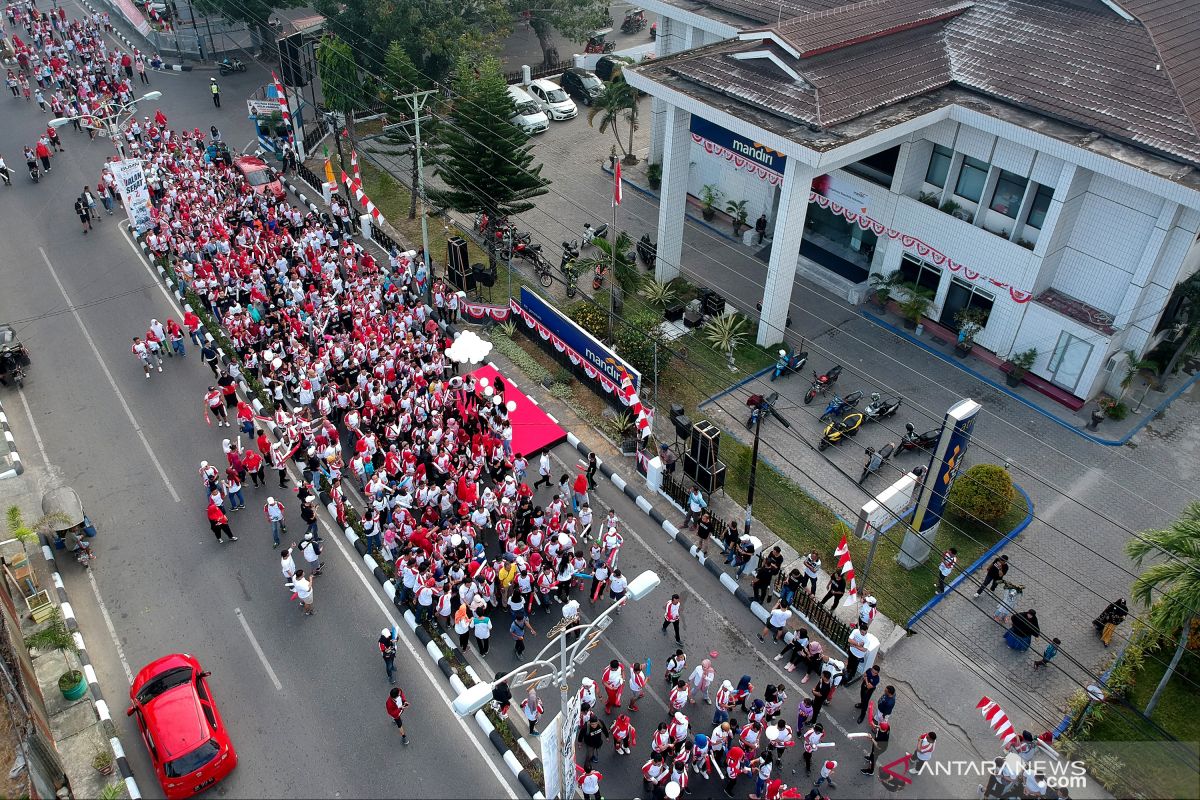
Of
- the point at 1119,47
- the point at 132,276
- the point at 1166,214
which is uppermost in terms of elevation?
the point at 1119,47

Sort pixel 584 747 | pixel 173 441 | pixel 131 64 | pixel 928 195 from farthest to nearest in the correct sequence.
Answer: pixel 131 64
pixel 928 195
pixel 173 441
pixel 584 747

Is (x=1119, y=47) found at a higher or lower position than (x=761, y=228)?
higher

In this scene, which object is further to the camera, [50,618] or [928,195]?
[928,195]

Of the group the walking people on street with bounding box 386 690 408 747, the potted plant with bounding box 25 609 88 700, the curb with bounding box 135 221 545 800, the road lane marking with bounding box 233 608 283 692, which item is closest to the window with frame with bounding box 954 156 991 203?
the curb with bounding box 135 221 545 800

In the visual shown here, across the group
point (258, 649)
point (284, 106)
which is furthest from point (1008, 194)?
point (284, 106)

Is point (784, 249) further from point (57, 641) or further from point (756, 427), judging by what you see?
point (57, 641)

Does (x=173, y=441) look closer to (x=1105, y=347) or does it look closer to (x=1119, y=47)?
(x=1105, y=347)

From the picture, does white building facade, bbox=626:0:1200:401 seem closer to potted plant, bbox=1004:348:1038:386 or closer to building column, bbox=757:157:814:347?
building column, bbox=757:157:814:347

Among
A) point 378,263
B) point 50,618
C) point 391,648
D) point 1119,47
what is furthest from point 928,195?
point 50,618
